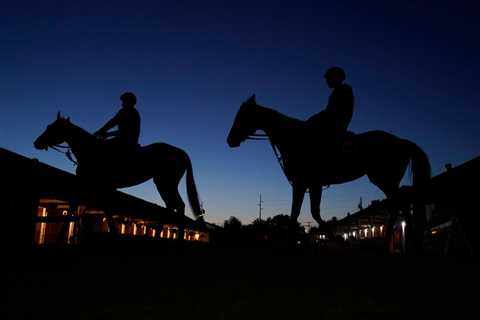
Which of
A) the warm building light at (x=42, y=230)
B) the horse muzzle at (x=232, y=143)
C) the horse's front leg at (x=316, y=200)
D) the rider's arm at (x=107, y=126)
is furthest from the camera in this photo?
the warm building light at (x=42, y=230)

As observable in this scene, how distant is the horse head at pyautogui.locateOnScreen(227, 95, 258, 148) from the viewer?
676 cm

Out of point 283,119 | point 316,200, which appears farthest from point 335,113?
point 316,200

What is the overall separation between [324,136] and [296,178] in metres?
0.78

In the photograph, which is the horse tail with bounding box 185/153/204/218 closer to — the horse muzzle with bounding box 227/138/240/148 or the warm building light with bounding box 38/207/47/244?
the horse muzzle with bounding box 227/138/240/148

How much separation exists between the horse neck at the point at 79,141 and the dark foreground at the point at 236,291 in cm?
448

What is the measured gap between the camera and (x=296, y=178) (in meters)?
6.11

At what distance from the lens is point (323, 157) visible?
6090 millimetres

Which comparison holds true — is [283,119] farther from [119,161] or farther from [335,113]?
[119,161]

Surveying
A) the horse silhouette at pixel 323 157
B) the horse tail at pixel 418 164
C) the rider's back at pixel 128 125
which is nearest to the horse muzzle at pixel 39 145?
the rider's back at pixel 128 125

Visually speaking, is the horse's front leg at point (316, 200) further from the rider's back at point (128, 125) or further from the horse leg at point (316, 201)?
the rider's back at point (128, 125)

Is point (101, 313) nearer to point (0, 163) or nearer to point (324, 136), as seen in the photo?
point (0, 163)

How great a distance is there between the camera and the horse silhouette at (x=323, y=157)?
19.9 feet

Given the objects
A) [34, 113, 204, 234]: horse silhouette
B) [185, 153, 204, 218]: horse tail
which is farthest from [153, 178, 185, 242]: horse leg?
[185, 153, 204, 218]: horse tail

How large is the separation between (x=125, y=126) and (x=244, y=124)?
2532 millimetres
